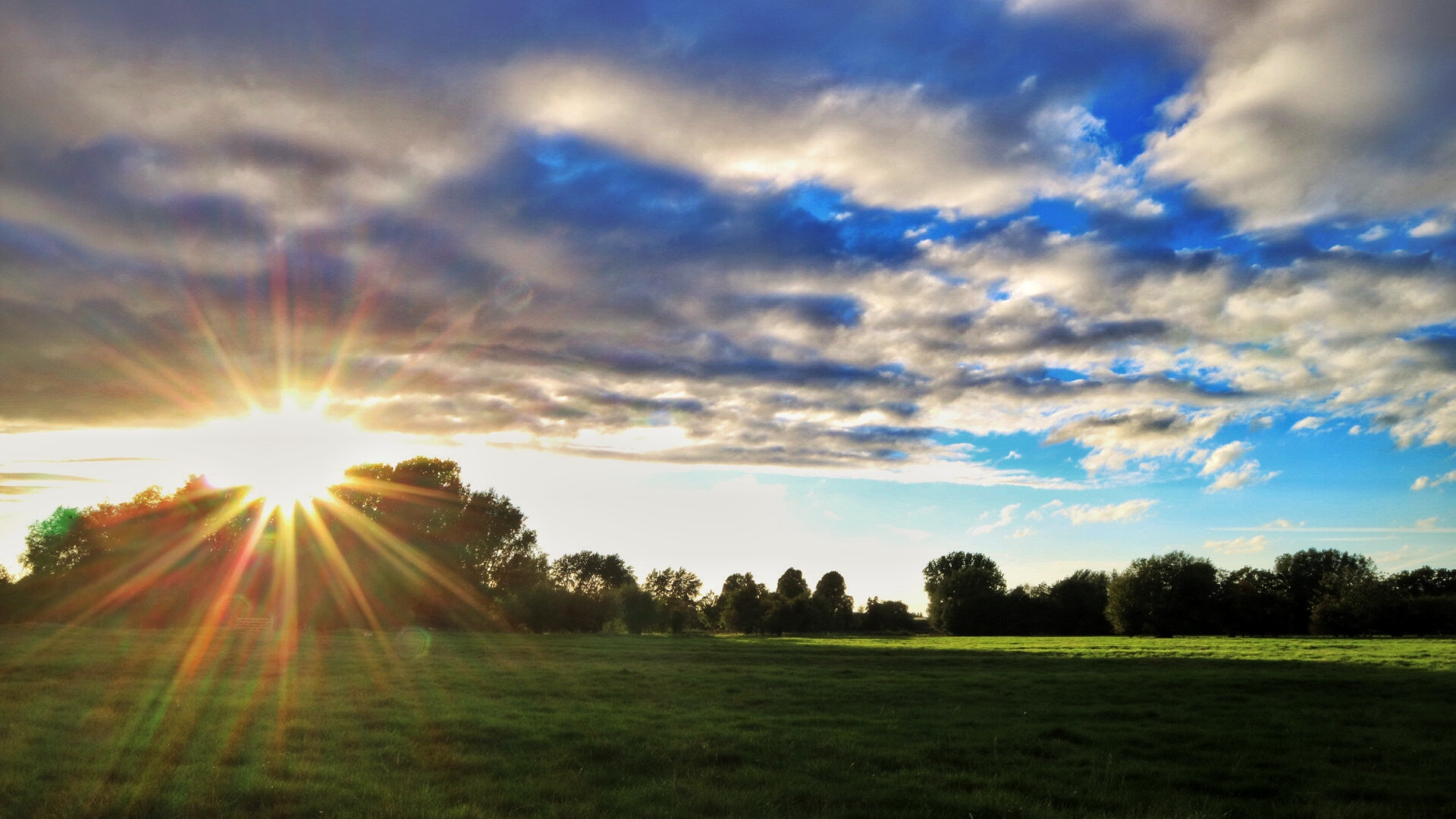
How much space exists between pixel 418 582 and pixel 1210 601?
334 ft

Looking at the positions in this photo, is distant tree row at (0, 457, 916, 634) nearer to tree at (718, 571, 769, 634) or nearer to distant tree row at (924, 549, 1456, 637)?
tree at (718, 571, 769, 634)

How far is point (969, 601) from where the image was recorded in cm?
13288

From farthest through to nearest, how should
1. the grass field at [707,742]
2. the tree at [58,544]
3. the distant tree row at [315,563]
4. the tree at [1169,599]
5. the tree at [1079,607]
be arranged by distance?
the tree at [1079,607]
the tree at [1169,599]
the tree at [58,544]
the distant tree row at [315,563]
the grass field at [707,742]

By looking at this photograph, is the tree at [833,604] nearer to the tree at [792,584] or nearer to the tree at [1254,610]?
the tree at [792,584]

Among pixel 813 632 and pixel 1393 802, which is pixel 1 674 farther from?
pixel 813 632

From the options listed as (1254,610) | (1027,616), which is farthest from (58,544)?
(1254,610)

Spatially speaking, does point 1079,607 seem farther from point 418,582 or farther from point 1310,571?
point 418,582

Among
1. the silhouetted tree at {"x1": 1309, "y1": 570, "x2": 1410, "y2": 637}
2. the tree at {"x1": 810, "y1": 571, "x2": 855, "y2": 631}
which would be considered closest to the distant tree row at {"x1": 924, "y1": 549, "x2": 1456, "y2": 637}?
the silhouetted tree at {"x1": 1309, "y1": 570, "x2": 1410, "y2": 637}

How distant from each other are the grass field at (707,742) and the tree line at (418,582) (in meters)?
49.3

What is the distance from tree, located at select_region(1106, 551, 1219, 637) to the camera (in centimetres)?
10662

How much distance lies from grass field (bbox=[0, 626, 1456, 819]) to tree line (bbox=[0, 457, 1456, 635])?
162ft

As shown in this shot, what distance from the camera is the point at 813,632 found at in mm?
139625

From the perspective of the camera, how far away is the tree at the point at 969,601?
13125 centimetres

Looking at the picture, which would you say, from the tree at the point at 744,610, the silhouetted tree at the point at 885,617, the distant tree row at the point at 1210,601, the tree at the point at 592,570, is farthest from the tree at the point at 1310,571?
the tree at the point at 592,570
